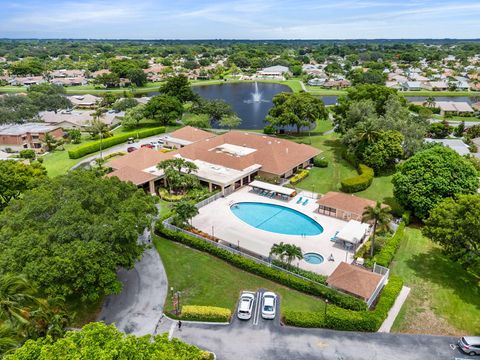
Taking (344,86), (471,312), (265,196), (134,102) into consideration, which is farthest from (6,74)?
(471,312)

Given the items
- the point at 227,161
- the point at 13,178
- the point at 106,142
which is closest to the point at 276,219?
the point at 227,161

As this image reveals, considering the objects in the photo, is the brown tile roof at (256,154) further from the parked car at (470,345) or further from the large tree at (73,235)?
the parked car at (470,345)

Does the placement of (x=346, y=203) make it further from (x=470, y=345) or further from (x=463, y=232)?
(x=470, y=345)

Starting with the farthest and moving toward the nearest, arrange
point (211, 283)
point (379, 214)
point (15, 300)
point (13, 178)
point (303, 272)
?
point (13, 178) → point (379, 214) → point (303, 272) → point (211, 283) → point (15, 300)

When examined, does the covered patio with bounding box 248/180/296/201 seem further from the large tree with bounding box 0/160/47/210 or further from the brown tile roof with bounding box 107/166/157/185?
the large tree with bounding box 0/160/47/210

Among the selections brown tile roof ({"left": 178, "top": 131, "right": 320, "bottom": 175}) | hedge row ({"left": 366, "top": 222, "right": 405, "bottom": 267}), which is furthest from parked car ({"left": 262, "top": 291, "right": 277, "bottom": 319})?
brown tile roof ({"left": 178, "top": 131, "right": 320, "bottom": 175})

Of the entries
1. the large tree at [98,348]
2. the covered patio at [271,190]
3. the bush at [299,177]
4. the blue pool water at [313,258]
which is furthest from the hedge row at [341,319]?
the bush at [299,177]

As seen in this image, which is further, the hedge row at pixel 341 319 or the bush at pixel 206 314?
the bush at pixel 206 314
